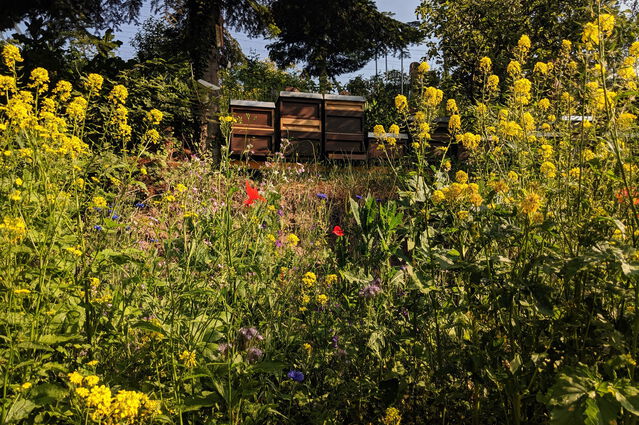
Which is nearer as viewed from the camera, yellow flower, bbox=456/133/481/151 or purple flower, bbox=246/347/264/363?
purple flower, bbox=246/347/264/363

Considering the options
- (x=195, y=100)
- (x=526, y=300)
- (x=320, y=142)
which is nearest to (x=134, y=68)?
(x=195, y=100)

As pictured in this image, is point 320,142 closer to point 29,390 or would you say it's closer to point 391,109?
point 391,109

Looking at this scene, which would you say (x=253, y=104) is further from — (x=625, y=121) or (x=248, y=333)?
(x=625, y=121)

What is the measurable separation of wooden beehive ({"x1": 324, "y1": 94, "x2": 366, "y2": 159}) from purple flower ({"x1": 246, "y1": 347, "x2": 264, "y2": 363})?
7.73 m

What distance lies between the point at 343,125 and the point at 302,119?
2.88 feet

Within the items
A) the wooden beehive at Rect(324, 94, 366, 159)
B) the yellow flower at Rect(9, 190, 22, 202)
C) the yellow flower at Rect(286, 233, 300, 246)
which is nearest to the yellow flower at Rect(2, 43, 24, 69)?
the yellow flower at Rect(9, 190, 22, 202)

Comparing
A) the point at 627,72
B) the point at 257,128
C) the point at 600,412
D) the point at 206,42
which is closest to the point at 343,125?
the point at 257,128

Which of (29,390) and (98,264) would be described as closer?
(29,390)

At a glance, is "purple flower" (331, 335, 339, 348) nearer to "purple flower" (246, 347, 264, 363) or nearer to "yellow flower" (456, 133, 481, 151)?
"purple flower" (246, 347, 264, 363)

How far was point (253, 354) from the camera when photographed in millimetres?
2113

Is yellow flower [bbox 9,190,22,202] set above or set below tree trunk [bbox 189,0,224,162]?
below

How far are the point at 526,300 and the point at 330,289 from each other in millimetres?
1249

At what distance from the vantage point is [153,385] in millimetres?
1665

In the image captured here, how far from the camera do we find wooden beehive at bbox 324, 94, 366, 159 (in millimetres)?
9711
